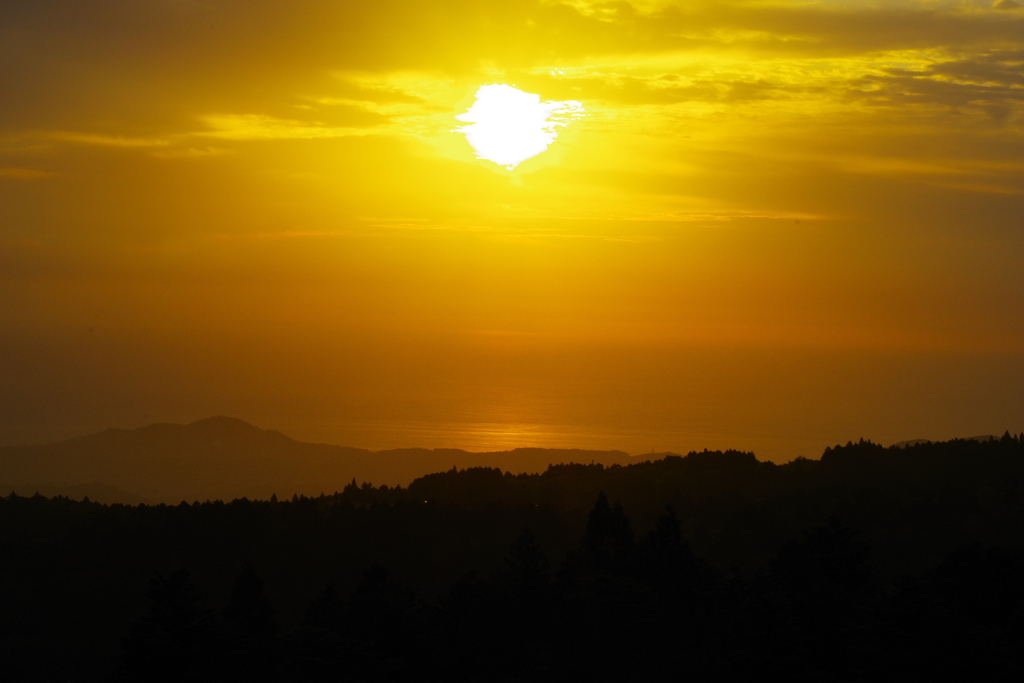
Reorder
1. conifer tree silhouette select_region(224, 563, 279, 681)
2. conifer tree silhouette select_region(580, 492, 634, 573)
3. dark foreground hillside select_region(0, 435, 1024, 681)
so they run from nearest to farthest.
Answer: dark foreground hillside select_region(0, 435, 1024, 681)
conifer tree silhouette select_region(224, 563, 279, 681)
conifer tree silhouette select_region(580, 492, 634, 573)

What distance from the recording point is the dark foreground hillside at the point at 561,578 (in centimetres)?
2858

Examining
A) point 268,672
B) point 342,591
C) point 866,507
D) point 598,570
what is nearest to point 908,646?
point 598,570

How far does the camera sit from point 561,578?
39.3 meters

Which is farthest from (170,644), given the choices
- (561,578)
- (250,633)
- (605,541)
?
(605,541)

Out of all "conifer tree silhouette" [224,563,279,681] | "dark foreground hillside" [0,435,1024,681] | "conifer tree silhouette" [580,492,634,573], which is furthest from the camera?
"conifer tree silhouette" [580,492,634,573]

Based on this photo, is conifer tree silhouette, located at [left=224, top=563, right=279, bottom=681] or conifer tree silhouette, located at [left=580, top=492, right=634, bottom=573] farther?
conifer tree silhouette, located at [left=580, top=492, right=634, bottom=573]

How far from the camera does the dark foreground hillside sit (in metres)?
28.6

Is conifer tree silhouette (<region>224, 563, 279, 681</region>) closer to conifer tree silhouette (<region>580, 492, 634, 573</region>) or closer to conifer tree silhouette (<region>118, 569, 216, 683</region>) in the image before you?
conifer tree silhouette (<region>118, 569, 216, 683</region>)

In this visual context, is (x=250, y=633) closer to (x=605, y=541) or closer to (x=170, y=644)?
(x=170, y=644)

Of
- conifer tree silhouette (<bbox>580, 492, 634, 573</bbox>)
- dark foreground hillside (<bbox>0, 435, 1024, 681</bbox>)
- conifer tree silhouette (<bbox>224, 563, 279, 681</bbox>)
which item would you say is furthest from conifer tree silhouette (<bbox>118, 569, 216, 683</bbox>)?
conifer tree silhouette (<bbox>580, 492, 634, 573</bbox>)

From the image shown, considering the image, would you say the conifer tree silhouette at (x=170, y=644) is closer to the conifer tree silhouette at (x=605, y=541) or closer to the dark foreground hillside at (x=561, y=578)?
the dark foreground hillside at (x=561, y=578)

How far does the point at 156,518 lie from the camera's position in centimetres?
7681

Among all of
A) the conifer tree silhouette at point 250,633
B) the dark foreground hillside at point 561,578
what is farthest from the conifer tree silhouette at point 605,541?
the conifer tree silhouette at point 250,633

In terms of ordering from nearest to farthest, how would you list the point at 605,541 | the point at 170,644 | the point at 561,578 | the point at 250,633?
the point at 170,644
the point at 250,633
the point at 561,578
the point at 605,541
